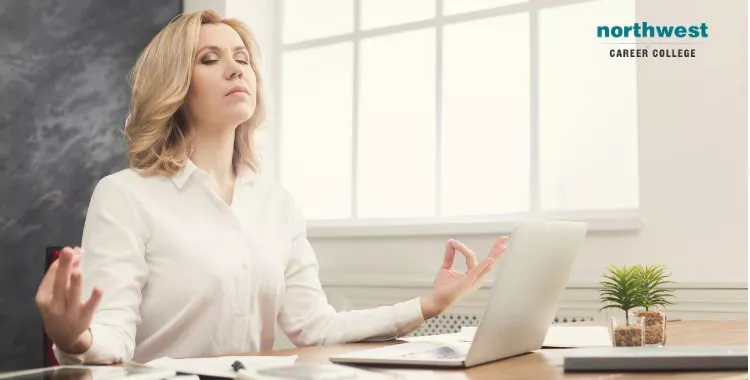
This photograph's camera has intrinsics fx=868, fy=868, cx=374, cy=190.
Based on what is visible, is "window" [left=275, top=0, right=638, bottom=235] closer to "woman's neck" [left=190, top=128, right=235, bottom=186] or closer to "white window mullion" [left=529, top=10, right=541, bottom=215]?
"white window mullion" [left=529, top=10, right=541, bottom=215]

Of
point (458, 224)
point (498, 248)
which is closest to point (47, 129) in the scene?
point (458, 224)

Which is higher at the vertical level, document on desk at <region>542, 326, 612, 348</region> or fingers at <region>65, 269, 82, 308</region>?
fingers at <region>65, 269, 82, 308</region>

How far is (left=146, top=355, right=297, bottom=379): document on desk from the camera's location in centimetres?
105

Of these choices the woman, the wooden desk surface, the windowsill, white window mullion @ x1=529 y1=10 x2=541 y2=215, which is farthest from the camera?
white window mullion @ x1=529 y1=10 x2=541 y2=215

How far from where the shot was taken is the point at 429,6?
373 cm

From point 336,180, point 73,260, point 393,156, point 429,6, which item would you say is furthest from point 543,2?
point 73,260

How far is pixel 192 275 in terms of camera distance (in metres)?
1.75

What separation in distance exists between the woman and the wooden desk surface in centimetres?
28

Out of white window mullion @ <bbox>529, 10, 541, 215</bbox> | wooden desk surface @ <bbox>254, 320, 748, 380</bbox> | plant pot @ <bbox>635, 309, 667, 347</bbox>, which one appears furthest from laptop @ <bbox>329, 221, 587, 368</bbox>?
white window mullion @ <bbox>529, 10, 541, 215</bbox>

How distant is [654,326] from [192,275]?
2.96 ft

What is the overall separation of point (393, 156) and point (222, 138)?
6.09ft

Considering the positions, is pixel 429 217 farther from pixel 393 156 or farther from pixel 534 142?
pixel 534 142

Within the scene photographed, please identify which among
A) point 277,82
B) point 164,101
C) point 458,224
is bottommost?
point 458,224

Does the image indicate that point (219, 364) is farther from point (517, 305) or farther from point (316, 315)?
point (316, 315)
